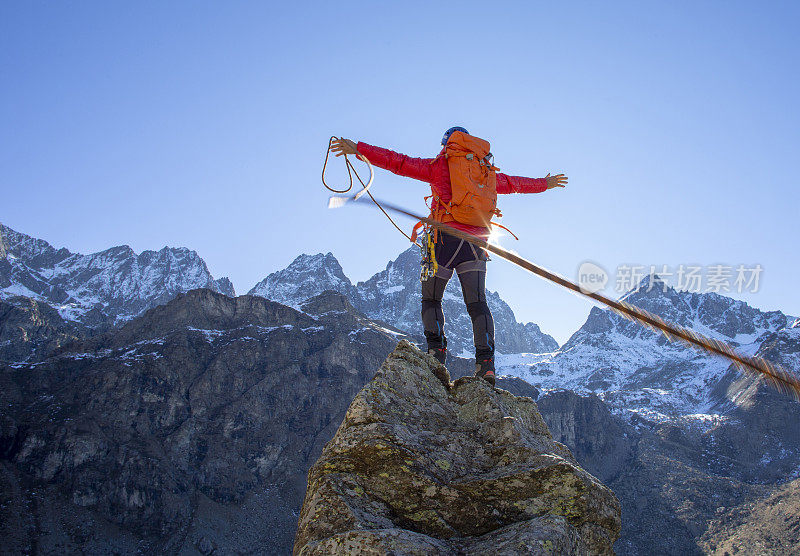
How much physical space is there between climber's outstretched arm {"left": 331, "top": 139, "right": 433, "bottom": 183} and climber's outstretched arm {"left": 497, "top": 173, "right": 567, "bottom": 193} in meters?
1.34

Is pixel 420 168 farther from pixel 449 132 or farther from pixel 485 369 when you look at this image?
pixel 485 369

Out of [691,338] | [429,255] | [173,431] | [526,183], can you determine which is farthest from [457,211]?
[173,431]

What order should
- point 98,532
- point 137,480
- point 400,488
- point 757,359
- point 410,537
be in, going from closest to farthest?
point 757,359 < point 410,537 < point 400,488 < point 98,532 < point 137,480

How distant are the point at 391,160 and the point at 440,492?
501cm

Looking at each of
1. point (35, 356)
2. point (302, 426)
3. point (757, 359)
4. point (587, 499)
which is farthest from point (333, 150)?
point (35, 356)

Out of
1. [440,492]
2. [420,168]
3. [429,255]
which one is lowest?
[440,492]

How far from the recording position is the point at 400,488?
4469mm

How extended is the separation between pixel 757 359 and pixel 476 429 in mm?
3659

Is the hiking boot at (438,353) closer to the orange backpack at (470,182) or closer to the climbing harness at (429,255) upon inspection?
the climbing harness at (429,255)

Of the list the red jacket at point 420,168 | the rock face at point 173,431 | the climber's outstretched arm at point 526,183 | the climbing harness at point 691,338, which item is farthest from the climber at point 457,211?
the rock face at point 173,431

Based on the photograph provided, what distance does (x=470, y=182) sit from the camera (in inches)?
301

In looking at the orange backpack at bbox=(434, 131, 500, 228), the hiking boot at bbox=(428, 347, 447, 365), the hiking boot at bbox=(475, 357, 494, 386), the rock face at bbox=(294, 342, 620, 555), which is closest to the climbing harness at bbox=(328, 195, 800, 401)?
the rock face at bbox=(294, 342, 620, 555)

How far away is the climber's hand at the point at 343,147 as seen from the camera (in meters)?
7.79

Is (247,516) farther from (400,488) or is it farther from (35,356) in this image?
(400,488)
